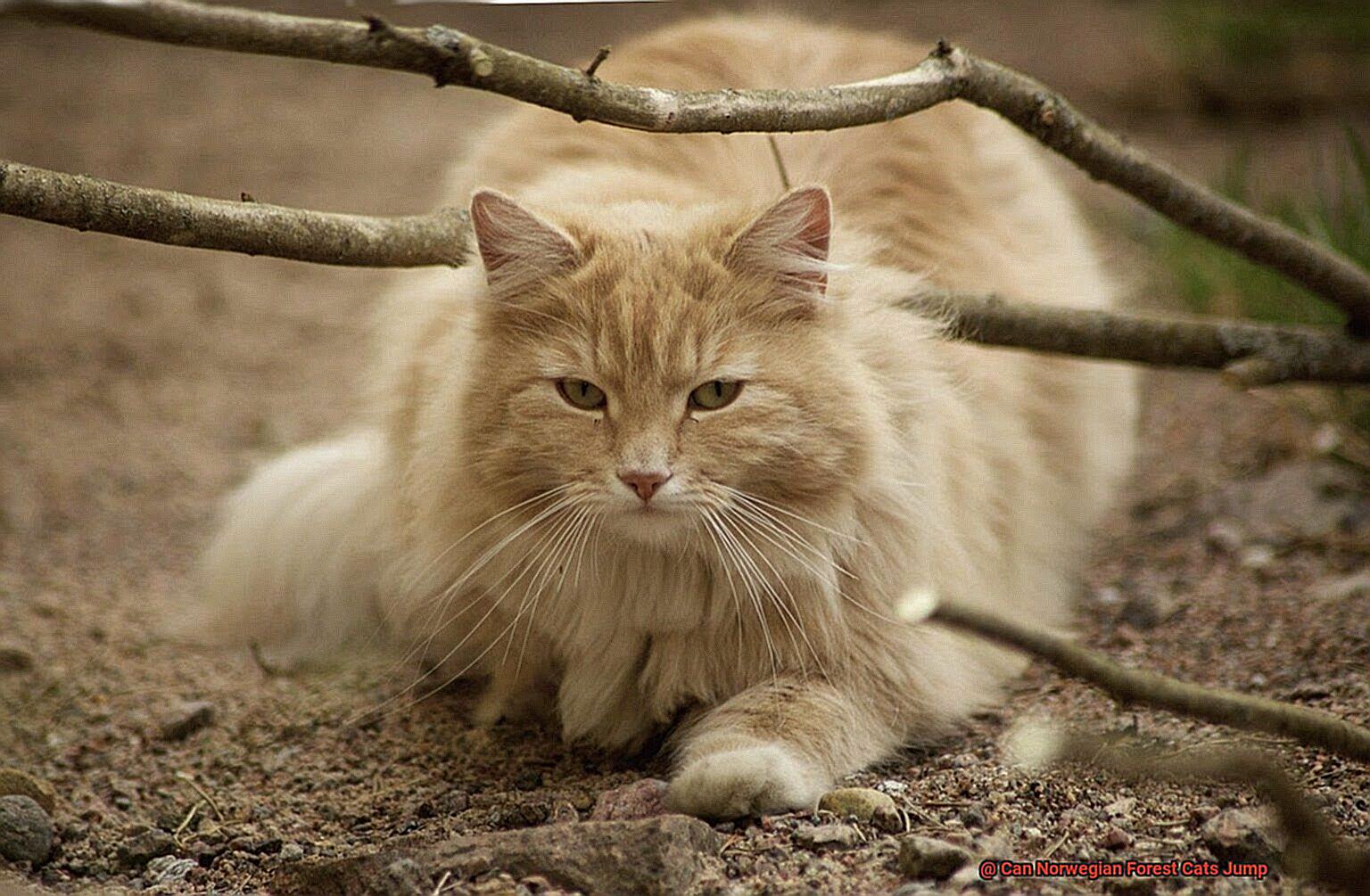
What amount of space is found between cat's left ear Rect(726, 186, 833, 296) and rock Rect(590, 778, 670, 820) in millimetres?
923

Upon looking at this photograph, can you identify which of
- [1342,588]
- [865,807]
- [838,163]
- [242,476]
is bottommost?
[865,807]

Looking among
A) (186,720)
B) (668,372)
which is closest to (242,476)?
(186,720)

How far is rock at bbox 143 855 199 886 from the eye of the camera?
2322 mm

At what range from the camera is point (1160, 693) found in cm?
171

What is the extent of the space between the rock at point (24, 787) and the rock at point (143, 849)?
20 cm

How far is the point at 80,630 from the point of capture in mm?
3523

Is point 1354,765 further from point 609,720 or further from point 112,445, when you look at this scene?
point 112,445

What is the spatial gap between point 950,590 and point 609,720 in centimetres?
73

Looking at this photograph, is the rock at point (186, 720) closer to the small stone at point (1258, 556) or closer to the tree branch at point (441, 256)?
the tree branch at point (441, 256)

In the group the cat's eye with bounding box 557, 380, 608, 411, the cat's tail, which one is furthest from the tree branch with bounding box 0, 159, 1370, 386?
the cat's tail

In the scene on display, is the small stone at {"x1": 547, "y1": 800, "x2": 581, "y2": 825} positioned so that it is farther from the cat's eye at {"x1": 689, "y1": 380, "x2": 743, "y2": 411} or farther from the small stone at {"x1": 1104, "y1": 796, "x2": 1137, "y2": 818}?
the small stone at {"x1": 1104, "y1": 796, "x2": 1137, "y2": 818}

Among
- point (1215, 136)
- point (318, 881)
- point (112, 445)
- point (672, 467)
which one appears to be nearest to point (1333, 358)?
point (672, 467)

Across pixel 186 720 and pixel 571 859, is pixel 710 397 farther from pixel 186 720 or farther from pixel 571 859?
pixel 186 720

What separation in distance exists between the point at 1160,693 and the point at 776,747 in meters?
→ 0.81
